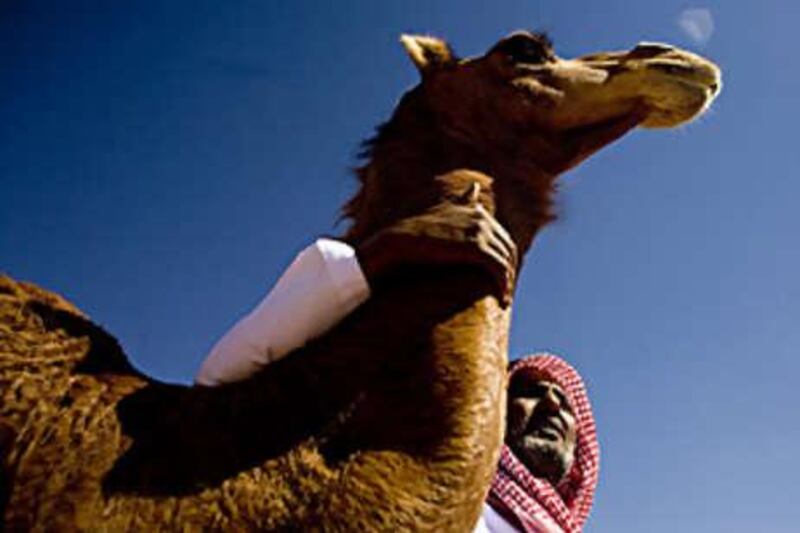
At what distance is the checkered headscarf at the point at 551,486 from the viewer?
348 centimetres

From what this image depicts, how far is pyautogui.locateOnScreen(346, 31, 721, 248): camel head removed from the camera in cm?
257

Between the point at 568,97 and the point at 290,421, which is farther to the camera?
the point at 568,97

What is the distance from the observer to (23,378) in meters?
1.87

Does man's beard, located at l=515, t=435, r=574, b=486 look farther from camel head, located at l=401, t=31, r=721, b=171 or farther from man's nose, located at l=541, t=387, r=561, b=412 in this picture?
camel head, located at l=401, t=31, r=721, b=171

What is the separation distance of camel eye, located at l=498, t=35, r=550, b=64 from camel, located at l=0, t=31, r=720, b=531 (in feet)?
2.07

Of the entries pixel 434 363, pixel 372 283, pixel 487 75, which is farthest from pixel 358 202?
pixel 434 363

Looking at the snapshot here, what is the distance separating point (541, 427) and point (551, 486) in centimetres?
26

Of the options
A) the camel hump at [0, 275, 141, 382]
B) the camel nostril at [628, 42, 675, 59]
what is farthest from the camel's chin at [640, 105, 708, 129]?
the camel hump at [0, 275, 141, 382]

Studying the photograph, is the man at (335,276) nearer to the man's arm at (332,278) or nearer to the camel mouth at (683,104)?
the man's arm at (332,278)

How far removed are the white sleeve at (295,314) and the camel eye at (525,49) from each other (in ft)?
3.66

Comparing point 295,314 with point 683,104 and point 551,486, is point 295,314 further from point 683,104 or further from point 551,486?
→ point 551,486

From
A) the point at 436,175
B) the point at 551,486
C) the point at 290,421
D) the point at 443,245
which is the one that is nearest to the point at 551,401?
the point at 551,486

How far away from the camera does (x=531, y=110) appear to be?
2.73 meters

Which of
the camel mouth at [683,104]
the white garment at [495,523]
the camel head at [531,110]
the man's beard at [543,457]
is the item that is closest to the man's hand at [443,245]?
the camel head at [531,110]
